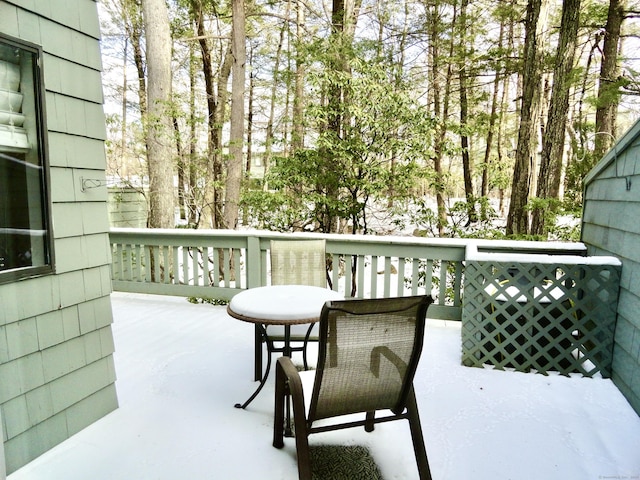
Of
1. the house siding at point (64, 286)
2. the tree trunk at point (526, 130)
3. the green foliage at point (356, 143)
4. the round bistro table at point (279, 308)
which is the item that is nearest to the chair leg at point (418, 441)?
the round bistro table at point (279, 308)

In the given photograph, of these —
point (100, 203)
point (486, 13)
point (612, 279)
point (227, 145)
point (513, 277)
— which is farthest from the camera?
point (486, 13)

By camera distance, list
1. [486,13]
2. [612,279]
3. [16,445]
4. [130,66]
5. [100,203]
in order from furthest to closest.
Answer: [130,66] < [486,13] < [612,279] < [100,203] < [16,445]

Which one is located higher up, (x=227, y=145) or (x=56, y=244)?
(x=227, y=145)

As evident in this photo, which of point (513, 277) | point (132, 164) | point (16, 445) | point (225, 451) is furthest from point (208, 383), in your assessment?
point (132, 164)

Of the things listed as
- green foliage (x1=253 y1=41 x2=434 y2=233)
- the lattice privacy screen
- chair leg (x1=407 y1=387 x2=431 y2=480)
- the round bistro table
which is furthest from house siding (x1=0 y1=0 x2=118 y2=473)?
green foliage (x1=253 y1=41 x2=434 y2=233)

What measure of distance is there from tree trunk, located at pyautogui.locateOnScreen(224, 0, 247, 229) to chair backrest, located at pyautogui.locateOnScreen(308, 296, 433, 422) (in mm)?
5663

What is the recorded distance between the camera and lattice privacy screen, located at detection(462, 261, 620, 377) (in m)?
2.96

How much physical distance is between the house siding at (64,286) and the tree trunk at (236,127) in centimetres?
478

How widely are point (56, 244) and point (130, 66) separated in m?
12.4

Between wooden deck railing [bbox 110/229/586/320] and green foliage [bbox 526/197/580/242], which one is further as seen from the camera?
green foliage [bbox 526/197/580/242]

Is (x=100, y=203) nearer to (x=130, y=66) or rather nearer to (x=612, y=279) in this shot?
(x=612, y=279)

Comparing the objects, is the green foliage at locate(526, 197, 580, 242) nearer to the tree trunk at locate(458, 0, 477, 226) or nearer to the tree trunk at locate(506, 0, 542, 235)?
the tree trunk at locate(506, 0, 542, 235)

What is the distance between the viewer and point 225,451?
6.86ft

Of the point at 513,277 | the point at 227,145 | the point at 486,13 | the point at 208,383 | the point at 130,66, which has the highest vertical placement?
the point at 486,13
